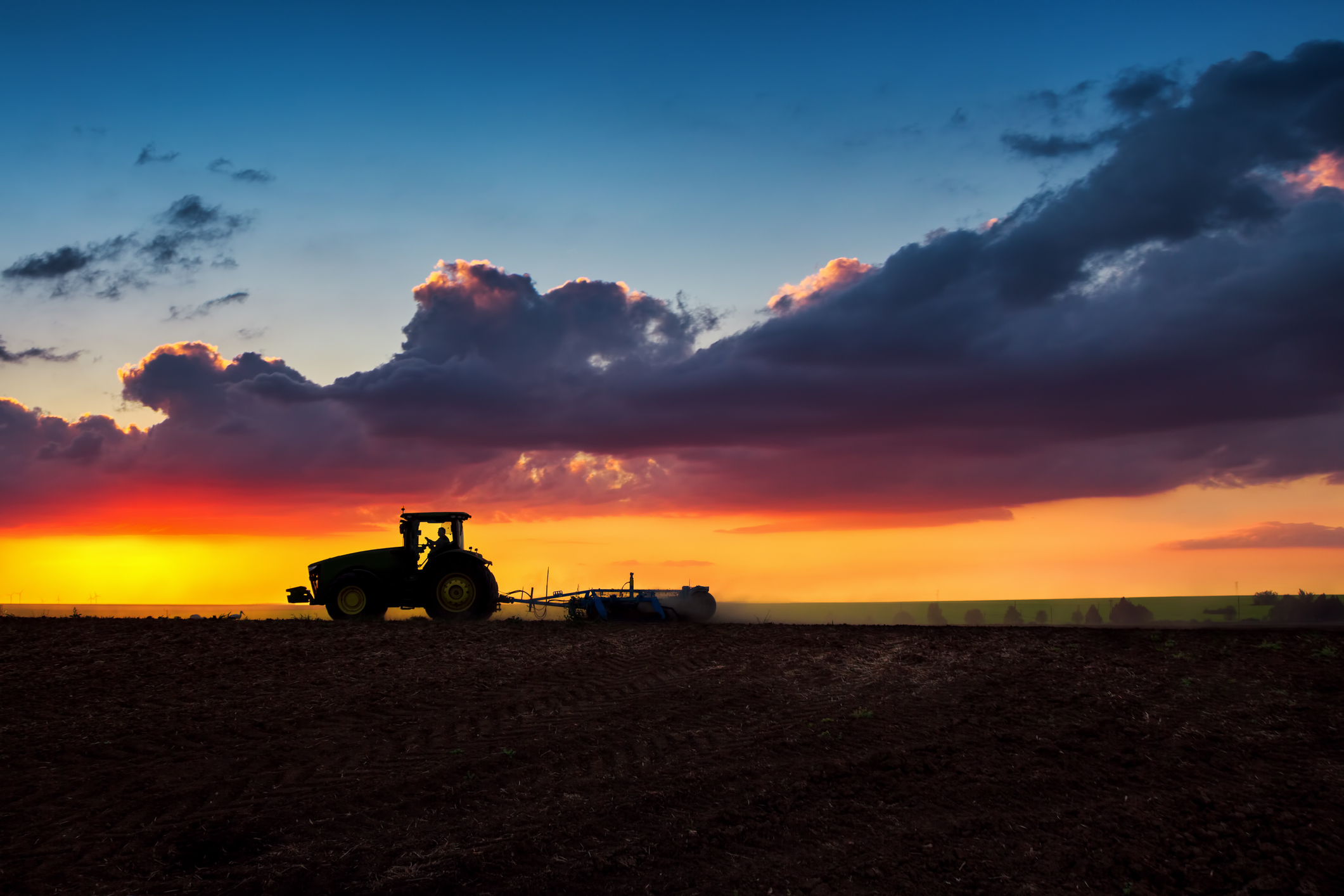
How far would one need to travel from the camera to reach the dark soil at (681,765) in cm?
957

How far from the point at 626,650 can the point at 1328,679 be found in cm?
1273

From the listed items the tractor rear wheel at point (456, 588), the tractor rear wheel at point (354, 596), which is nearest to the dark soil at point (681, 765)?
the tractor rear wheel at point (456, 588)

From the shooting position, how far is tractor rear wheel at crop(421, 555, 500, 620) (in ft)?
75.8

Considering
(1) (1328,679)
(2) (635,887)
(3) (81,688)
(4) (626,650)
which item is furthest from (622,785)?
(1) (1328,679)

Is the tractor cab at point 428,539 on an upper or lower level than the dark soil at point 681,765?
upper

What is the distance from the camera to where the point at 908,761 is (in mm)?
12078

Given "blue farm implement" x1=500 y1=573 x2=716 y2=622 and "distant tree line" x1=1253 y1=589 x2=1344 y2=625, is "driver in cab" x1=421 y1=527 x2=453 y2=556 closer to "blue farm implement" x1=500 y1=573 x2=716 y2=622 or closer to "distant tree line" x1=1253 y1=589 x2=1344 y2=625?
"blue farm implement" x1=500 y1=573 x2=716 y2=622

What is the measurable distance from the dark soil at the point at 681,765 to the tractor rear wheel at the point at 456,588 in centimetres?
436

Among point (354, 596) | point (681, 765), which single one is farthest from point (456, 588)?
point (681, 765)

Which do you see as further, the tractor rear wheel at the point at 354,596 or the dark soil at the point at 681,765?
the tractor rear wheel at the point at 354,596

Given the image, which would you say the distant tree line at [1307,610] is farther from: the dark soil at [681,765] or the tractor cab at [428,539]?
the tractor cab at [428,539]

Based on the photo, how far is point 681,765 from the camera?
12031 millimetres

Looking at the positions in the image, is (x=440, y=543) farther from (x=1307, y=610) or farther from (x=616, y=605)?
(x=1307, y=610)

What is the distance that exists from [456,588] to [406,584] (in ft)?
4.51
